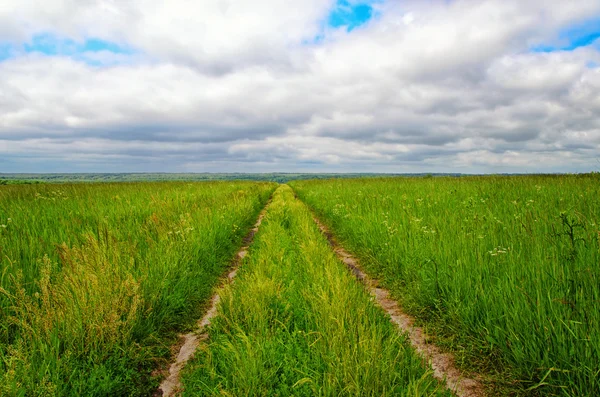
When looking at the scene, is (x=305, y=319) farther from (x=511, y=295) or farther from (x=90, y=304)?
(x=90, y=304)

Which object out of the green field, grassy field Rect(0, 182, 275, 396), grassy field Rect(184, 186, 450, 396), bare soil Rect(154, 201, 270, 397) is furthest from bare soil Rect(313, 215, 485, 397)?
grassy field Rect(0, 182, 275, 396)

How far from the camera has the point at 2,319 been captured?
3.33m

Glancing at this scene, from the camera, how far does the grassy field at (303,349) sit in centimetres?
257

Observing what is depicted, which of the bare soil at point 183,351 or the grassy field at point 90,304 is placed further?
the bare soil at point 183,351

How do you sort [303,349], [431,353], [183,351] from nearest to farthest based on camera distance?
[303,349]
[431,353]
[183,351]

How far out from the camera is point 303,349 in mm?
3227

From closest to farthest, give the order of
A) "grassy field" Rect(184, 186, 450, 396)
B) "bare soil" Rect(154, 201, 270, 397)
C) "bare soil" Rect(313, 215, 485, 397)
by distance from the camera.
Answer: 1. "grassy field" Rect(184, 186, 450, 396)
2. "bare soil" Rect(313, 215, 485, 397)
3. "bare soil" Rect(154, 201, 270, 397)

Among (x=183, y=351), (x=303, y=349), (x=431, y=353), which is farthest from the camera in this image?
(x=183, y=351)

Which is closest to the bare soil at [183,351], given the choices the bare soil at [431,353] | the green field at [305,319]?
the green field at [305,319]

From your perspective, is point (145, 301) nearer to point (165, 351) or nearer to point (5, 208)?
point (165, 351)

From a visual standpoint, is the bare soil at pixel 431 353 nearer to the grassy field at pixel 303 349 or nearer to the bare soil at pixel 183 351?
the grassy field at pixel 303 349

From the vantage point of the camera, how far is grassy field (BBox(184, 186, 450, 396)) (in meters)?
2.57

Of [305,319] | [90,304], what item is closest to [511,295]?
[305,319]

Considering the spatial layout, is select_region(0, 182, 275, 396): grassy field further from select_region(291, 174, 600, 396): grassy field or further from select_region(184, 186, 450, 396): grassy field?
select_region(291, 174, 600, 396): grassy field
